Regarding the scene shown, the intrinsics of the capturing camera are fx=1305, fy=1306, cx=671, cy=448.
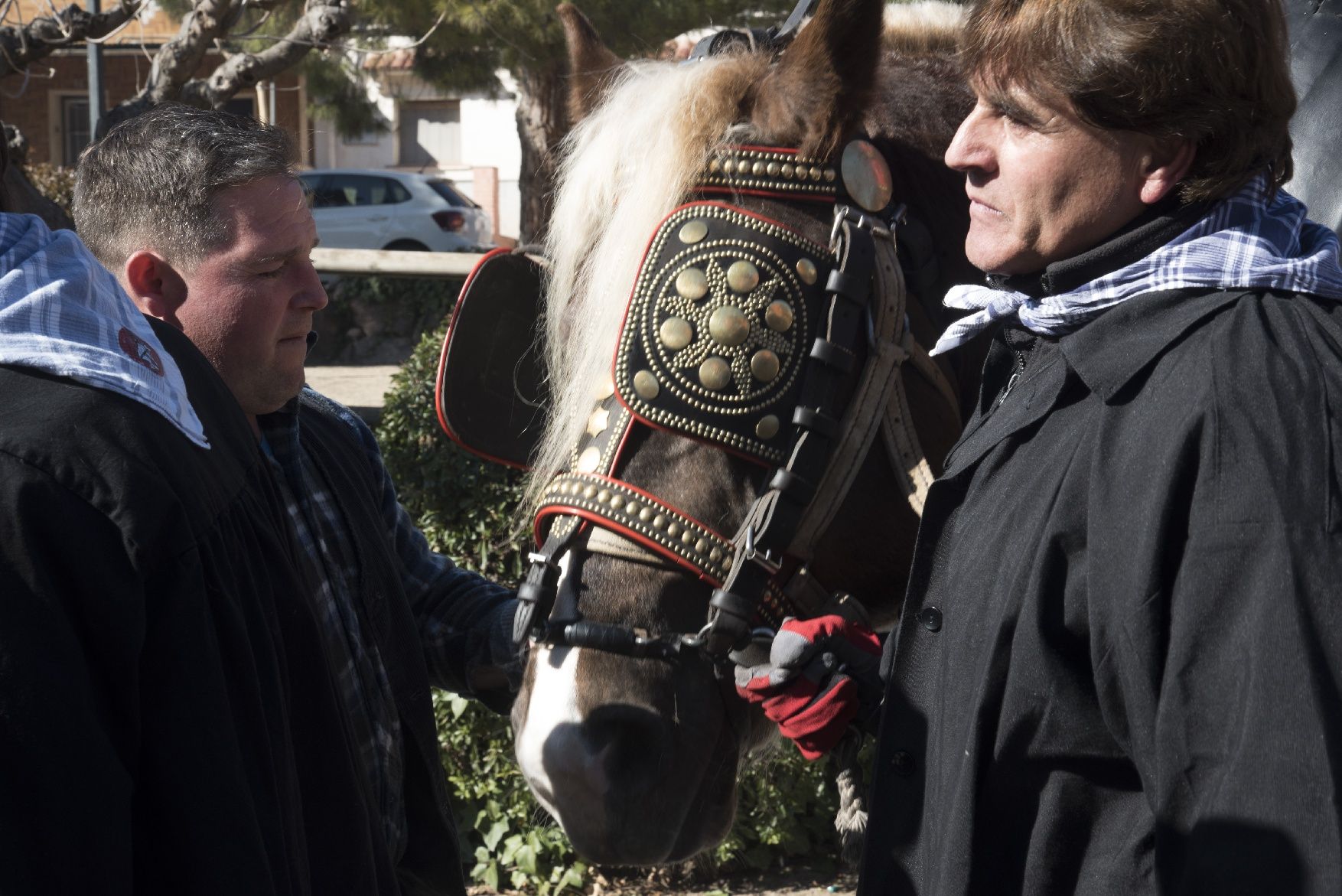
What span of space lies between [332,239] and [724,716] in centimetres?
1559

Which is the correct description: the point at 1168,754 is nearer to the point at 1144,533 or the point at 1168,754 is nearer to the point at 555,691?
the point at 1144,533

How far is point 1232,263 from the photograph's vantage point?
138 centimetres

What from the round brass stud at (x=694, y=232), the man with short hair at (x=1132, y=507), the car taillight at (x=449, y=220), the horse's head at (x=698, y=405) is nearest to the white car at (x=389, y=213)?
the car taillight at (x=449, y=220)

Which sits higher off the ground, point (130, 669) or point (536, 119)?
point (536, 119)

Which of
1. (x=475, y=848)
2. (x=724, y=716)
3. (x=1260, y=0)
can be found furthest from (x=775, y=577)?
(x=475, y=848)

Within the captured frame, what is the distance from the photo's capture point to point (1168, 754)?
1.21 m

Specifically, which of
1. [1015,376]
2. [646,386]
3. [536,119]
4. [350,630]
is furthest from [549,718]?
[536,119]

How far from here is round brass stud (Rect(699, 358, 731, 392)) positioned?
214cm

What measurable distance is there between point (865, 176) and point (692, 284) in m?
0.41

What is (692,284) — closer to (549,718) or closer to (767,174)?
(767,174)

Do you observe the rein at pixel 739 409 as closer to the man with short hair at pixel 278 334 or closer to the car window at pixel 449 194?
the man with short hair at pixel 278 334

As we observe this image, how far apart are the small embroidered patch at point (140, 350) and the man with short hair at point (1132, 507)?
2.98 ft

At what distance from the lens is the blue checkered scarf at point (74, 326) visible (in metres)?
1.21

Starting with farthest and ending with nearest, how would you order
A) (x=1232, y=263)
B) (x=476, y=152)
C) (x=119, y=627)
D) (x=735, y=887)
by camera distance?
(x=476, y=152) → (x=735, y=887) → (x=1232, y=263) → (x=119, y=627)
